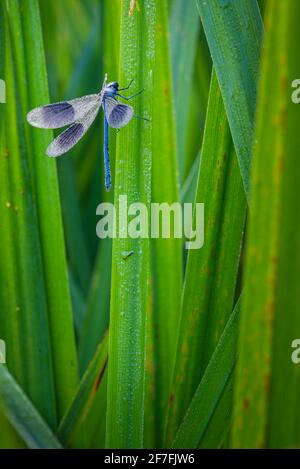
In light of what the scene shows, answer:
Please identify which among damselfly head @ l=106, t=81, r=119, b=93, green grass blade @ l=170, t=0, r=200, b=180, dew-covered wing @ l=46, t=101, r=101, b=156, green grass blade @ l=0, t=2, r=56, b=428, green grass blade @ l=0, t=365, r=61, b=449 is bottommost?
green grass blade @ l=0, t=365, r=61, b=449

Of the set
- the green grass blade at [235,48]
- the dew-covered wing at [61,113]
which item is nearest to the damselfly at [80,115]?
the dew-covered wing at [61,113]

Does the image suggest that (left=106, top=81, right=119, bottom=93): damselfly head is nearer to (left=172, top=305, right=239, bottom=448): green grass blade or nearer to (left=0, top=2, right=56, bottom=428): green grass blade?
(left=0, top=2, right=56, bottom=428): green grass blade

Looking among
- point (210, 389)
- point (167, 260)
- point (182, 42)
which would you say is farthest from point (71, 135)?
point (210, 389)

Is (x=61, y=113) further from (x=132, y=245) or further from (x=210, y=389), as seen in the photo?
(x=210, y=389)

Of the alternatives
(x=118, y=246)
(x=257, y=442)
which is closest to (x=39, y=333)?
(x=118, y=246)

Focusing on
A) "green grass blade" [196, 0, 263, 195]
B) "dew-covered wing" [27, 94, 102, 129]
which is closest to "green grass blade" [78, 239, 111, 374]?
"dew-covered wing" [27, 94, 102, 129]
